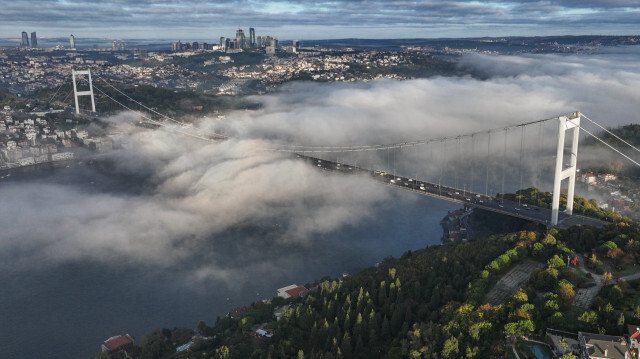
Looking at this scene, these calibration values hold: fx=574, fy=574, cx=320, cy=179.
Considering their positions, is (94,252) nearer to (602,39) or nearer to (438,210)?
(438,210)

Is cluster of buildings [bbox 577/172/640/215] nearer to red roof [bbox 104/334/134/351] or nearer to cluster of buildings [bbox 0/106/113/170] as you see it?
red roof [bbox 104/334/134/351]

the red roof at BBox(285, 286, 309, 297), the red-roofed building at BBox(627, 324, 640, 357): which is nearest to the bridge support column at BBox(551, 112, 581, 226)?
the red roof at BBox(285, 286, 309, 297)

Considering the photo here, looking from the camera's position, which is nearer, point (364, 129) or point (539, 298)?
point (539, 298)

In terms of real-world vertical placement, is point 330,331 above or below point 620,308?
below

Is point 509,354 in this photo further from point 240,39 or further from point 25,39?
point 25,39

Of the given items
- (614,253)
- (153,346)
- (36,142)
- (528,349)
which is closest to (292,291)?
(153,346)

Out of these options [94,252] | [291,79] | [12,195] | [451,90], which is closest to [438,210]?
[94,252]
